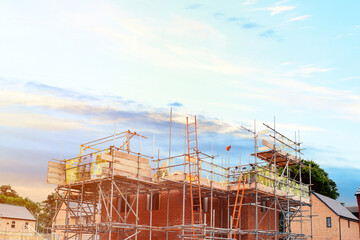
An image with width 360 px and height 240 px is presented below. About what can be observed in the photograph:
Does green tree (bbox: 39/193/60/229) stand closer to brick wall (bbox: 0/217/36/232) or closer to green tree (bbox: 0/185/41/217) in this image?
green tree (bbox: 0/185/41/217)

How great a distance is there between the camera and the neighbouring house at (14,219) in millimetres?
56875

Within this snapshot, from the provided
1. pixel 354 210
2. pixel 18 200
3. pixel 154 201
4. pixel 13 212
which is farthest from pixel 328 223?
pixel 18 200

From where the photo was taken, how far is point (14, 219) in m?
58.4

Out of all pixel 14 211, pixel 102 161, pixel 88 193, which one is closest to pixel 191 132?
pixel 102 161

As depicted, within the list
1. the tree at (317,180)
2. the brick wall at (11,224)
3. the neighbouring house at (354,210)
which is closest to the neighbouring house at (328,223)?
the neighbouring house at (354,210)

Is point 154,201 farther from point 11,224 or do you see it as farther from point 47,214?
point 47,214

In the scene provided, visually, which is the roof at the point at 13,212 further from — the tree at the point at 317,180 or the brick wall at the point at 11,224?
the tree at the point at 317,180

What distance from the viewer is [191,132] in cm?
2864

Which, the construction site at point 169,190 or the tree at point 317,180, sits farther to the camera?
the tree at point 317,180

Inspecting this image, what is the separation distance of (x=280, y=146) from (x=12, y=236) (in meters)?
35.2

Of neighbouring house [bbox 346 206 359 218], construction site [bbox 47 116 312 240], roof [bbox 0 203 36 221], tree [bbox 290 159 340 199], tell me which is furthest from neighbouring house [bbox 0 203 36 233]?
neighbouring house [bbox 346 206 359 218]

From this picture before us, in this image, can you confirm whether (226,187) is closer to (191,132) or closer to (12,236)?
(191,132)

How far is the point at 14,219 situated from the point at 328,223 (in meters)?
41.4

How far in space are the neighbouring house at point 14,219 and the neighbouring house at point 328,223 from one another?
36.8m
